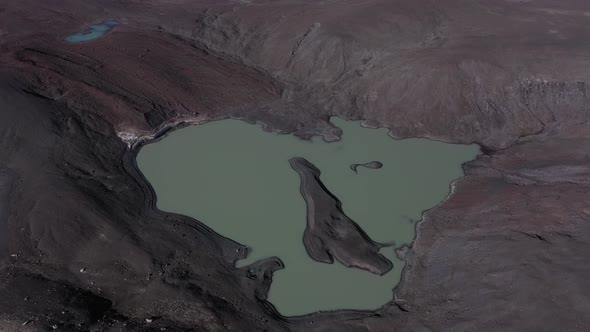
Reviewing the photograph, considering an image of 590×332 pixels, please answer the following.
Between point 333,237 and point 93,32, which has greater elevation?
point 93,32

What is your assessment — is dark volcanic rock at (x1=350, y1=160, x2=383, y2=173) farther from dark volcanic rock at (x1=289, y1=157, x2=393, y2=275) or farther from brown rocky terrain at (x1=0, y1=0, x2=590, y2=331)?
brown rocky terrain at (x1=0, y1=0, x2=590, y2=331)

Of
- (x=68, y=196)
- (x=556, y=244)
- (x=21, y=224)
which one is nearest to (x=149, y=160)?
(x=68, y=196)

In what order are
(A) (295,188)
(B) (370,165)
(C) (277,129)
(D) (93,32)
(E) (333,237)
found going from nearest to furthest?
(E) (333,237)
(A) (295,188)
(B) (370,165)
(C) (277,129)
(D) (93,32)

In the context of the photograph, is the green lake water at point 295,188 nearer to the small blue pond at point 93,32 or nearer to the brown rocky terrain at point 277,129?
the brown rocky terrain at point 277,129

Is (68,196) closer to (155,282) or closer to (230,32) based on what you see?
(155,282)

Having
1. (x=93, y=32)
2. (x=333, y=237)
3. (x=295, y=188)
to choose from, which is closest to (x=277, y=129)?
(x=295, y=188)

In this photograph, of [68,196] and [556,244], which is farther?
[68,196]

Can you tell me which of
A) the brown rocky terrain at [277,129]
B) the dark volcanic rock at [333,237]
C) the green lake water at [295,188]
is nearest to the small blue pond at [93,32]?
the brown rocky terrain at [277,129]

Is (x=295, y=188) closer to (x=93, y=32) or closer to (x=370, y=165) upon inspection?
(x=370, y=165)
